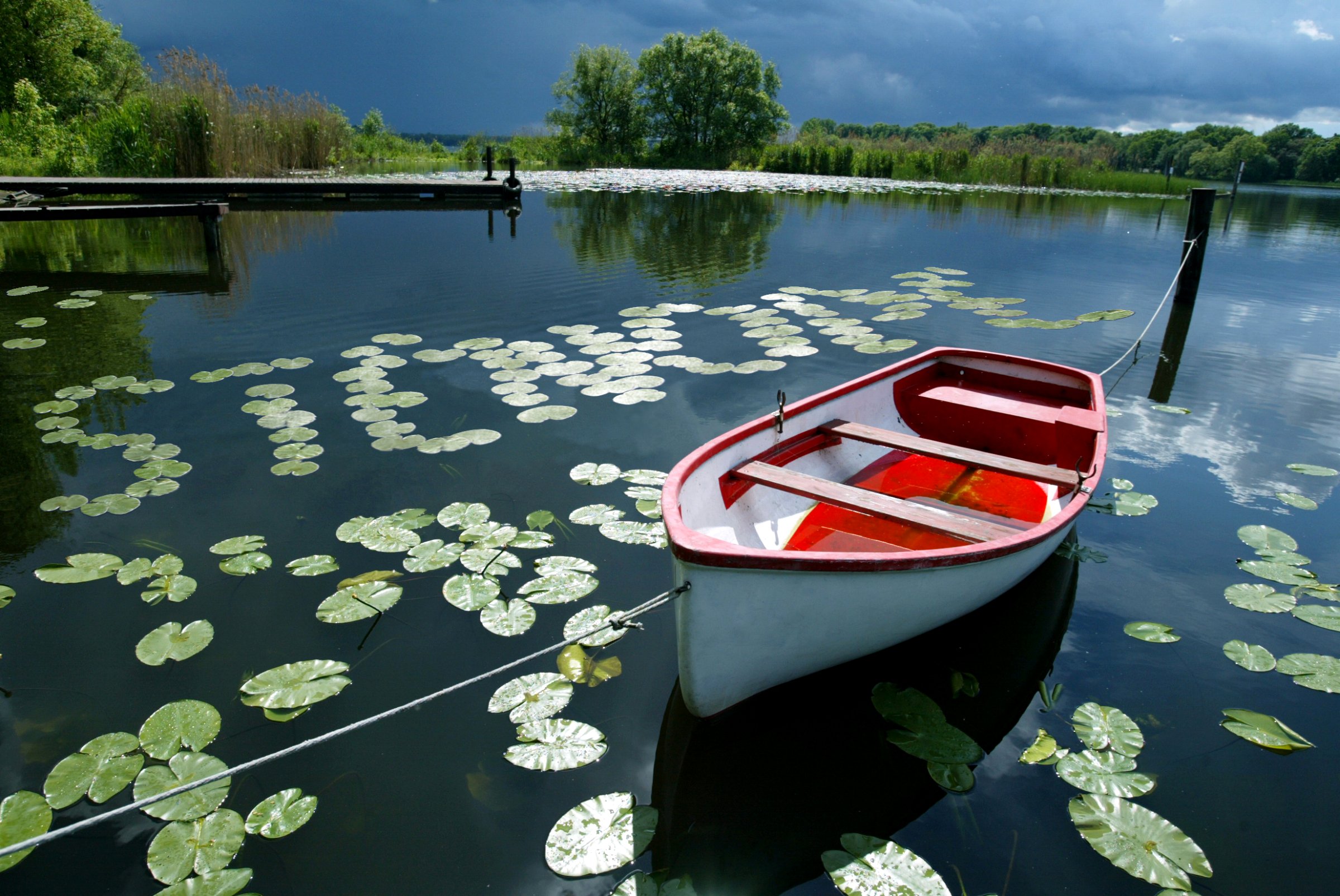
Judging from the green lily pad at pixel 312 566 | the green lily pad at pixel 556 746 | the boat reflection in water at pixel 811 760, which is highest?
the green lily pad at pixel 312 566

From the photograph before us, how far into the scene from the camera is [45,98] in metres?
19.4

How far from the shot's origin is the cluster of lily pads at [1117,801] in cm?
174

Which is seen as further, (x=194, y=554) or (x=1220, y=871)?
(x=194, y=554)

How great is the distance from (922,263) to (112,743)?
9.44 m

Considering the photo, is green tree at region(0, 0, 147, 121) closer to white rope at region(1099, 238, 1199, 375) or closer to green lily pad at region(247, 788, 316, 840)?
green lily pad at region(247, 788, 316, 840)

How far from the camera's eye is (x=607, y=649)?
2479mm

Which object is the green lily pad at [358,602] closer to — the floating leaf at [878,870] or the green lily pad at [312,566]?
the green lily pad at [312,566]

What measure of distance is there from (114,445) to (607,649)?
10.4ft

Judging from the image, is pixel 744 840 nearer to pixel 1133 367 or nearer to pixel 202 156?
pixel 1133 367

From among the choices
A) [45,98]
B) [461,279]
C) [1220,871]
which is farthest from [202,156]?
[1220,871]

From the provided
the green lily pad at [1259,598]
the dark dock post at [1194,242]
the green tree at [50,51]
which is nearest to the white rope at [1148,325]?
the dark dock post at [1194,242]

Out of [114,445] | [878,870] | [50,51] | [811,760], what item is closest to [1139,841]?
[878,870]

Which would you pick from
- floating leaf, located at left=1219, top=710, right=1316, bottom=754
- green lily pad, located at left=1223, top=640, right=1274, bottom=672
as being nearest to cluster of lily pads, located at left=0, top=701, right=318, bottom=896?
floating leaf, located at left=1219, top=710, right=1316, bottom=754

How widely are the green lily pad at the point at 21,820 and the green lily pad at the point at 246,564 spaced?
1.03 metres
